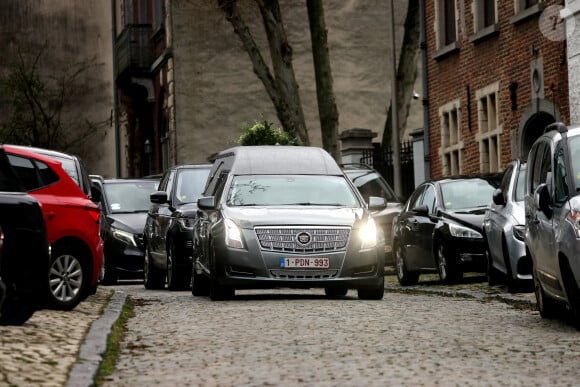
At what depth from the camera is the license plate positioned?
55.3 feet

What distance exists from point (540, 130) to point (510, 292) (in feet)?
37.9

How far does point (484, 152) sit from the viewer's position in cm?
3272

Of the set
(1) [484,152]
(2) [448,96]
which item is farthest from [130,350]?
(2) [448,96]

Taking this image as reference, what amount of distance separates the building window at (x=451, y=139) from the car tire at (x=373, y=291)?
16933 mm

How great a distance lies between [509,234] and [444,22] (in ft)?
59.3

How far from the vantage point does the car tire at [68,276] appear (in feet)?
50.9

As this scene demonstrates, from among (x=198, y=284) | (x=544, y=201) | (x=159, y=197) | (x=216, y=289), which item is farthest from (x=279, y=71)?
(x=544, y=201)

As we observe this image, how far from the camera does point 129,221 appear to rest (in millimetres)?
25531

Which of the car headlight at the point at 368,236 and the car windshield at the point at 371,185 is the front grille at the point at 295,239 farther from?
the car windshield at the point at 371,185

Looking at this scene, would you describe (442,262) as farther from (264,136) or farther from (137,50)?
(137,50)

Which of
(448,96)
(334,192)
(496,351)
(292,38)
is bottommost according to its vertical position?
(496,351)

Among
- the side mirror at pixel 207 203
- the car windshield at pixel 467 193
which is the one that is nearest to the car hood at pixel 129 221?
the car windshield at pixel 467 193

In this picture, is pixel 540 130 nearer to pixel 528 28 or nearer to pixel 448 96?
pixel 528 28

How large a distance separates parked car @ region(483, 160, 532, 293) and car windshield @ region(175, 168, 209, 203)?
4718 mm
